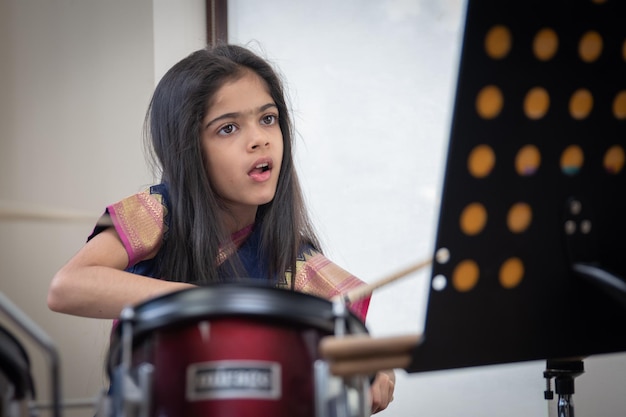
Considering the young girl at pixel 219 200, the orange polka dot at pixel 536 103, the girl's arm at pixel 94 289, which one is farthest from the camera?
the young girl at pixel 219 200

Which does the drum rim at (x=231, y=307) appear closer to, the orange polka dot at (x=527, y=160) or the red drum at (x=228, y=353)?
the red drum at (x=228, y=353)

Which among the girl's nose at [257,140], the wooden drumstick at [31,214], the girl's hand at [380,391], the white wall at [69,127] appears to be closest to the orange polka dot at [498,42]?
the wooden drumstick at [31,214]

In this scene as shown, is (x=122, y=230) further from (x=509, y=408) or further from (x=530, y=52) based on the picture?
(x=509, y=408)

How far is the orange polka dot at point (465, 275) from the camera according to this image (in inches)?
30.8

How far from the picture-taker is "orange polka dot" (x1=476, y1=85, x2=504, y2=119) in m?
0.77

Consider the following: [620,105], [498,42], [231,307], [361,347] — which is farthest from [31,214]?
[620,105]

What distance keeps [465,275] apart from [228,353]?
0.23m

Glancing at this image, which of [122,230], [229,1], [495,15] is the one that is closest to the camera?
[495,15]

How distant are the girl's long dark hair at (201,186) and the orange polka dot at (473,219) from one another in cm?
80

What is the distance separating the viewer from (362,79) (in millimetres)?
2238

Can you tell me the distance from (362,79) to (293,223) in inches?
27.0

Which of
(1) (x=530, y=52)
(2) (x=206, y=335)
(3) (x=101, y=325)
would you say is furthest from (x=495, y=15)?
(3) (x=101, y=325)

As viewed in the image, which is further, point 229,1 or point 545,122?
point 229,1

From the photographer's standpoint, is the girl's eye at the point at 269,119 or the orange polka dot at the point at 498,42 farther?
the girl's eye at the point at 269,119
